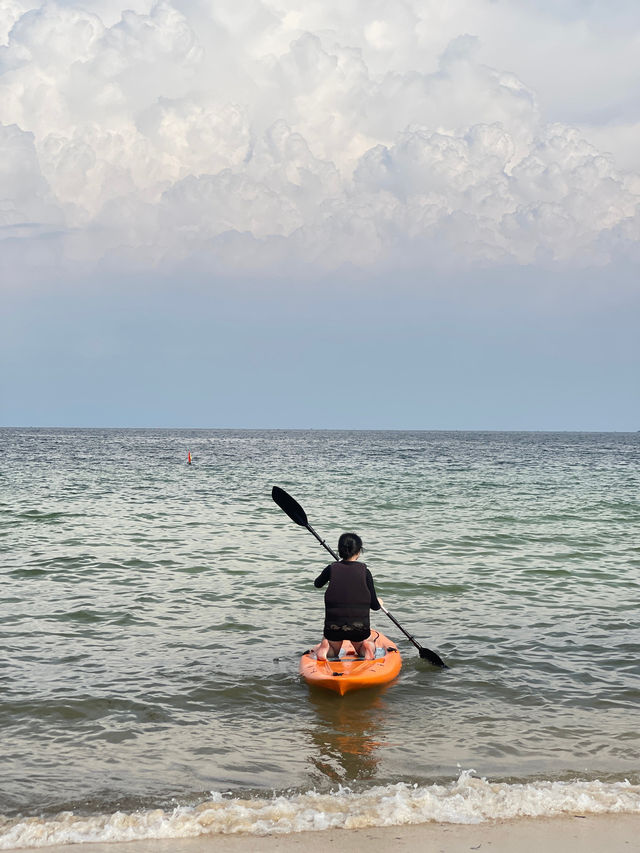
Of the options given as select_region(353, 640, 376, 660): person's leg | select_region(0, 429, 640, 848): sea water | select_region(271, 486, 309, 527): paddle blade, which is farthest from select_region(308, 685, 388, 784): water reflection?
select_region(271, 486, 309, 527): paddle blade

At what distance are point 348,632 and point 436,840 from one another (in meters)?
3.64

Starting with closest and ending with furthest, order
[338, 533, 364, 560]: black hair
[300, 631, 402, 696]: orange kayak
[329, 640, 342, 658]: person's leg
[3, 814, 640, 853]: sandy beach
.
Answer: [3, 814, 640, 853]: sandy beach < [300, 631, 402, 696]: orange kayak < [338, 533, 364, 560]: black hair < [329, 640, 342, 658]: person's leg

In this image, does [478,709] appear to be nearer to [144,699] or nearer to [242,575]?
[144,699]

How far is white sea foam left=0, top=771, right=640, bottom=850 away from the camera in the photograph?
5.13m

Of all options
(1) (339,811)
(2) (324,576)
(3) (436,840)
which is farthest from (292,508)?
(3) (436,840)

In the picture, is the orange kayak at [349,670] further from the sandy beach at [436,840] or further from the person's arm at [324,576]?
the sandy beach at [436,840]

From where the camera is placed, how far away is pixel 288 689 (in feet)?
26.9

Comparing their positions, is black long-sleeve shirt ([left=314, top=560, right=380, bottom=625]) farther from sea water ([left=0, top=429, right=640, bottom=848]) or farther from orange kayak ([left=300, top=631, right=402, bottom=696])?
sea water ([left=0, top=429, right=640, bottom=848])

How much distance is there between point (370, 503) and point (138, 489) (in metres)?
11.1

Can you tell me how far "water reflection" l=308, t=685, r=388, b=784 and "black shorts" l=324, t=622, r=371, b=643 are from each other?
2.02 ft

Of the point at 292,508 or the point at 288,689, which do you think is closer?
the point at 288,689

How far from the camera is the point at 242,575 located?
559 inches

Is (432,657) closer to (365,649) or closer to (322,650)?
(365,649)

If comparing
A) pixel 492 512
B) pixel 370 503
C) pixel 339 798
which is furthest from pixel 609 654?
pixel 370 503
